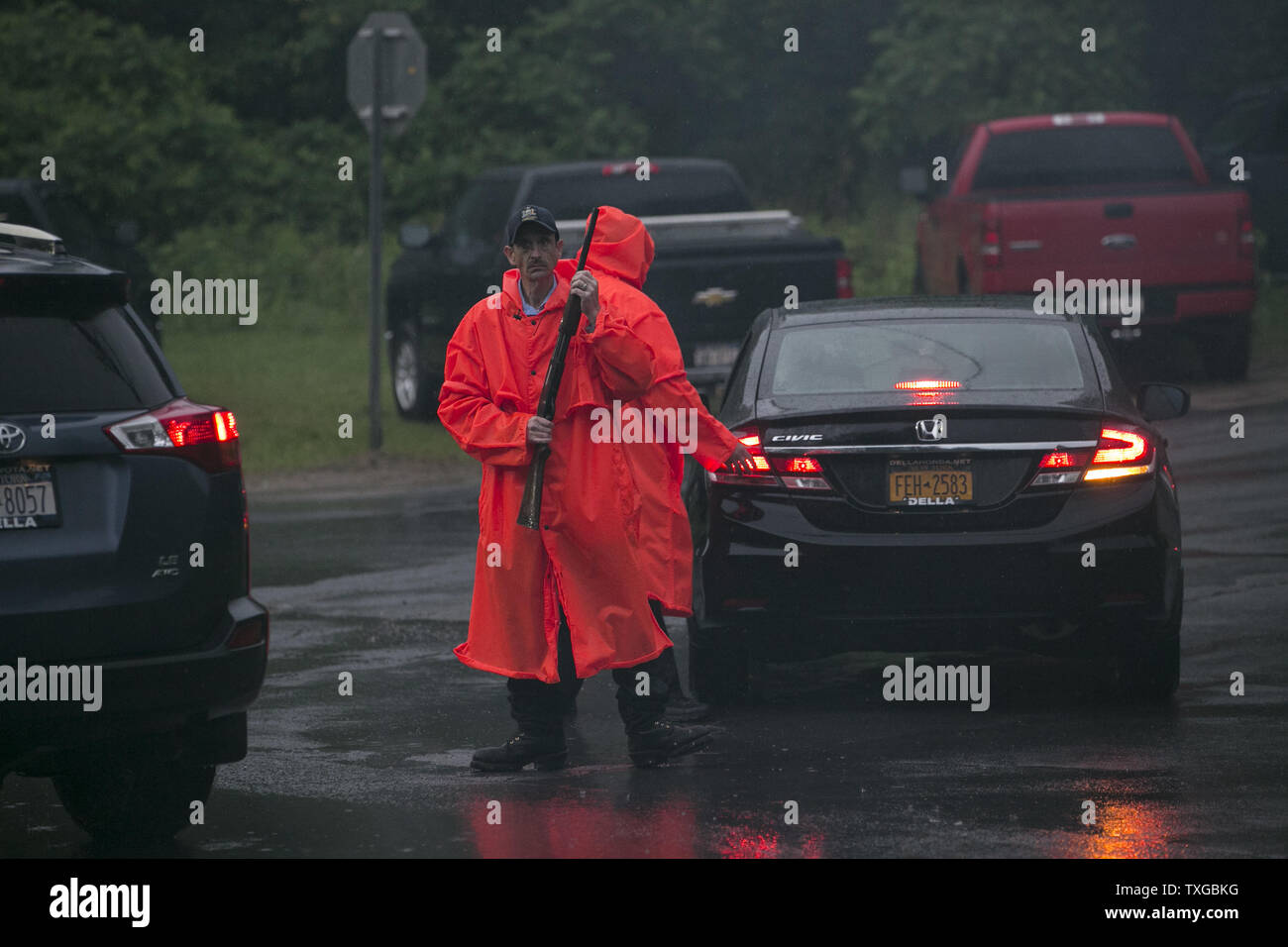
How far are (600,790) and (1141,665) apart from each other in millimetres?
2251

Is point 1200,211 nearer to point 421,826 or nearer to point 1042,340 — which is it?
point 1042,340

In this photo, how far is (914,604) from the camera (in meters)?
8.41

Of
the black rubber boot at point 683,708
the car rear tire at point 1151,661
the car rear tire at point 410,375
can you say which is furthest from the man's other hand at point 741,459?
the car rear tire at point 410,375

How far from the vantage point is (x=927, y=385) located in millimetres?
8766

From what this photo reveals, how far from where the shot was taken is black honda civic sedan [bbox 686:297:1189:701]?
8.40m

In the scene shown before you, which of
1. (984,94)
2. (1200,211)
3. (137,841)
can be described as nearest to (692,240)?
(1200,211)

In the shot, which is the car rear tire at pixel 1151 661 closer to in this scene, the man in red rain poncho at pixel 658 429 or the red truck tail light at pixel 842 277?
the man in red rain poncho at pixel 658 429

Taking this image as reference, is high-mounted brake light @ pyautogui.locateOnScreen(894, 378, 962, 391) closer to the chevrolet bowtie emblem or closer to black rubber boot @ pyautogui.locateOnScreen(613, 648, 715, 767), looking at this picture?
black rubber boot @ pyautogui.locateOnScreen(613, 648, 715, 767)

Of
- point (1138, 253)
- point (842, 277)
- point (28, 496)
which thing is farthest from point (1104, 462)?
A: point (1138, 253)

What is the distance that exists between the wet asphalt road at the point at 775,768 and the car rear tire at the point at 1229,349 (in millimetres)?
8313

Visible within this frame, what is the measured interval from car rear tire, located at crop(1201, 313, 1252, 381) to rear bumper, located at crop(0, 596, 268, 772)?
1389cm

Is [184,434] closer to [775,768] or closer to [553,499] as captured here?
[553,499]

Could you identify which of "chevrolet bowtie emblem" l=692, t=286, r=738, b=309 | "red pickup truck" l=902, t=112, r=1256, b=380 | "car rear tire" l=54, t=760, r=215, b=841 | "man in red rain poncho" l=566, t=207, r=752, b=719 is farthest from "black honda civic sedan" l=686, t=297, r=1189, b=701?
"red pickup truck" l=902, t=112, r=1256, b=380

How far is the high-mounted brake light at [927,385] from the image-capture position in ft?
28.7
